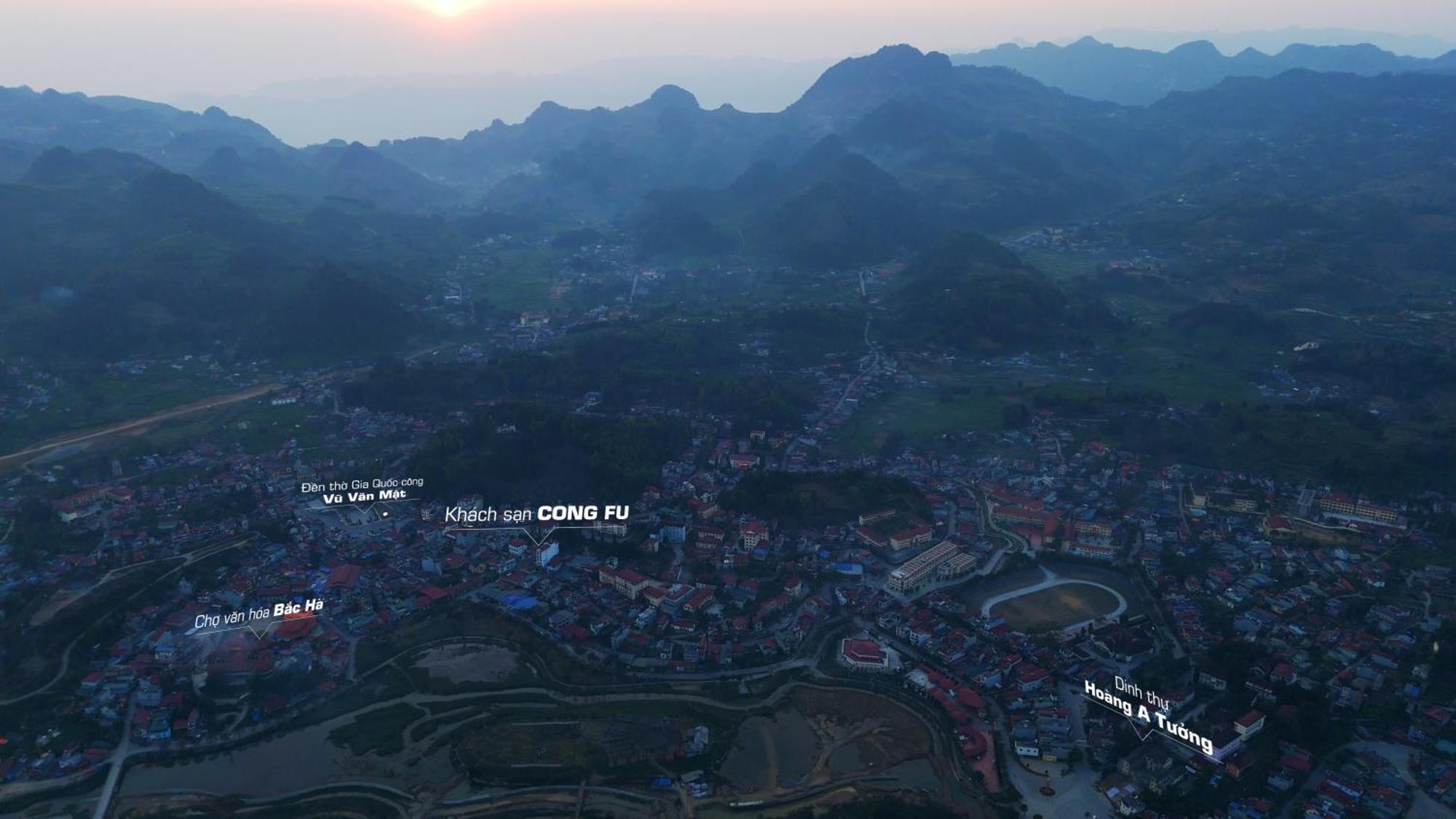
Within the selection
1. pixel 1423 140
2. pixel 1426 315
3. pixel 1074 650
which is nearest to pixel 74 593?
pixel 1074 650

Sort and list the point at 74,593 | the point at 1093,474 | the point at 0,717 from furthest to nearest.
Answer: the point at 1093,474, the point at 74,593, the point at 0,717

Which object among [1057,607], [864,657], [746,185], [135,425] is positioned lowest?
[1057,607]

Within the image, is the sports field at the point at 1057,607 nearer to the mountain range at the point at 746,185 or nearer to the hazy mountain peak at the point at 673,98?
the mountain range at the point at 746,185

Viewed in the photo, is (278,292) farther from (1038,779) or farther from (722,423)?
(1038,779)

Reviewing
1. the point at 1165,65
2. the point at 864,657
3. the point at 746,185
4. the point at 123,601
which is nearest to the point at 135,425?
the point at 123,601

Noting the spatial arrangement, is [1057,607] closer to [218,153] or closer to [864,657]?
[864,657]
